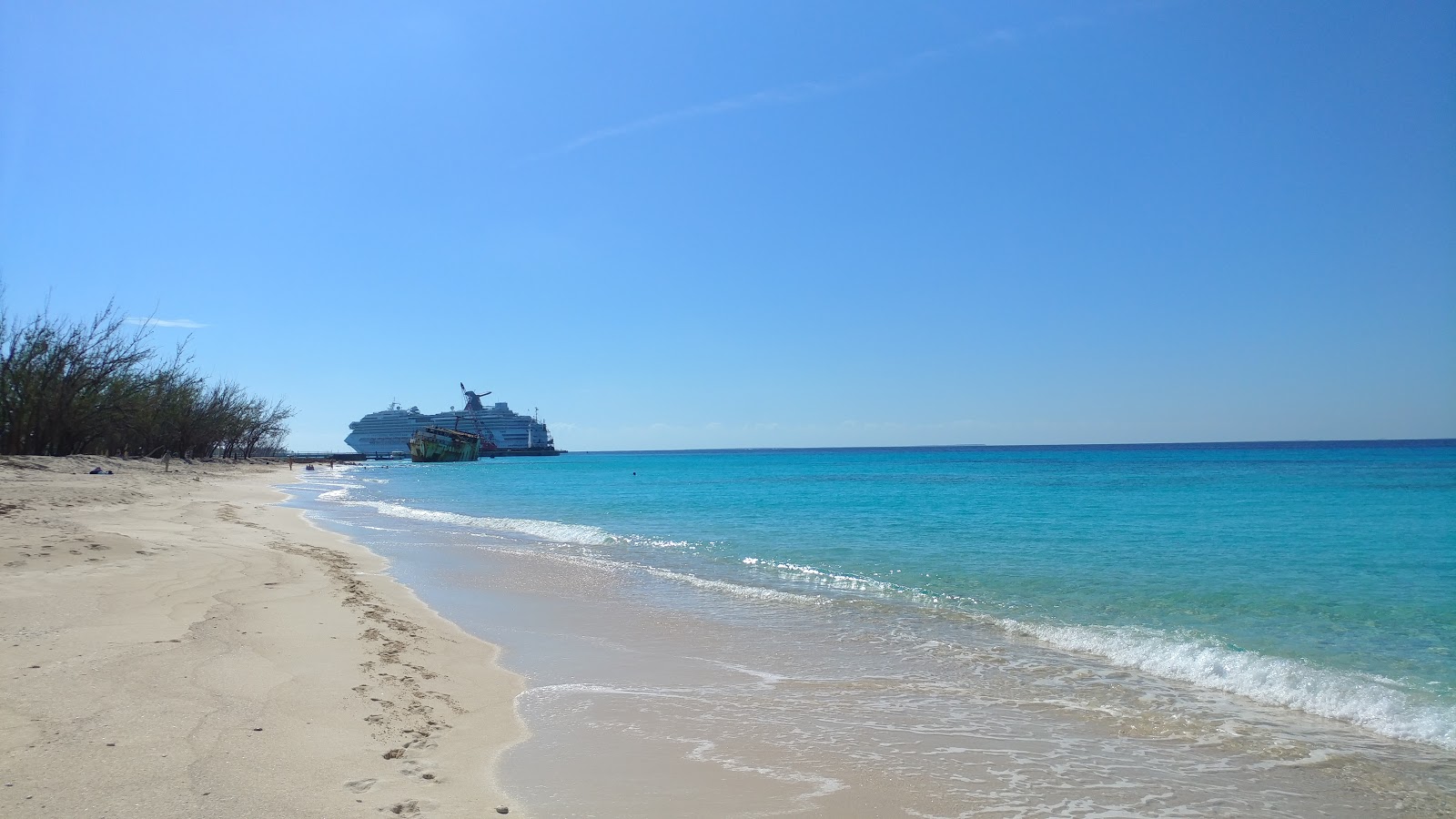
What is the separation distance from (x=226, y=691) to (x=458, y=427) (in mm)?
126353

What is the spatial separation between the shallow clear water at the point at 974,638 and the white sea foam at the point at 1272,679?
0.08ft

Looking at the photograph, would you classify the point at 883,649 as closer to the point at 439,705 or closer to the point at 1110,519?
the point at 439,705

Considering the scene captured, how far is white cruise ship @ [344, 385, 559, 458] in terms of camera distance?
4926 inches

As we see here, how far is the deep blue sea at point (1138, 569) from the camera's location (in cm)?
695

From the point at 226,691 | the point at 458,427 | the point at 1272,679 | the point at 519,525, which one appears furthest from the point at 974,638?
the point at 458,427

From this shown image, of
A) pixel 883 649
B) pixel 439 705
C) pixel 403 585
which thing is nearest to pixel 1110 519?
pixel 883 649

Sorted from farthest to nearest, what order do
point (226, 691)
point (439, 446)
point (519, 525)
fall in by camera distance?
1. point (439, 446)
2. point (519, 525)
3. point (226, 691)

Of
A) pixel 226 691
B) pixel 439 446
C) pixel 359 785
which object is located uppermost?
pixel 439 446

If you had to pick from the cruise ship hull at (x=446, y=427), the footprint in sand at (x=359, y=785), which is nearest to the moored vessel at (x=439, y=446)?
the cruise ship hull at (x=446, y=427)

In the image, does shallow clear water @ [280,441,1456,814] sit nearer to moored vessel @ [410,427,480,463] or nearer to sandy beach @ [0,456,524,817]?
sandy beach @ [0,456,524,817]

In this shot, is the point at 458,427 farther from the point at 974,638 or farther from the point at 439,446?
the point at 974,638

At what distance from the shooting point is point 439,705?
5371 millimetres

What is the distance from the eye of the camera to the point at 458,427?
124 metres

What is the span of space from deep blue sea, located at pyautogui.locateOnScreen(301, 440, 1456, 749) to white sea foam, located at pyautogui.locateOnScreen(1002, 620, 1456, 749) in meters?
0.02
